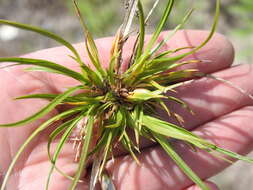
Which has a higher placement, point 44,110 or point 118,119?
point 44,110

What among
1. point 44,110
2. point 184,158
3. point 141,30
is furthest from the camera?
point 184,158

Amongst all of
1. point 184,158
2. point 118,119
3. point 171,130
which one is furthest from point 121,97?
point 184,158

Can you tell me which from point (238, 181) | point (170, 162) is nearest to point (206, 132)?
point (170, 162)

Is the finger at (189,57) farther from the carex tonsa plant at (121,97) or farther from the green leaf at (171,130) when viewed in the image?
the green leaf at (171,130)

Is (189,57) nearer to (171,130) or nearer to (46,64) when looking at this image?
(171,130)

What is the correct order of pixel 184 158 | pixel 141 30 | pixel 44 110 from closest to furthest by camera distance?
1. pixel 44 110
2. pixel 141 30
3. pixel 184 158

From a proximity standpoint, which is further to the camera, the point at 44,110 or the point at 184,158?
the point at 184,158
